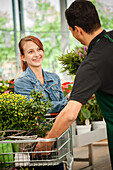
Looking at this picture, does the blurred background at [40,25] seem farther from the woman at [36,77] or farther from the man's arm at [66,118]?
the man's arm at [66,118]

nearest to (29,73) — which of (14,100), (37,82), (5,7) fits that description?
(37,82)

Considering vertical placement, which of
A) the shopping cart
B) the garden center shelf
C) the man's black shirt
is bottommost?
the shopping cart

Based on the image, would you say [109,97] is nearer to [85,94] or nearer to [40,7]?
[85,94]

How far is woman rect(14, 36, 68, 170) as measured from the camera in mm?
2370

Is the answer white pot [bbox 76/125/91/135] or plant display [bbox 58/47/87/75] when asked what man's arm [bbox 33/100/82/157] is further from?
plant display [bbox 58/47/87/75]

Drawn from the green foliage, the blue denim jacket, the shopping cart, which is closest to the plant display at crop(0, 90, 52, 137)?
the shopping cart

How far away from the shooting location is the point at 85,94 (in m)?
1.50

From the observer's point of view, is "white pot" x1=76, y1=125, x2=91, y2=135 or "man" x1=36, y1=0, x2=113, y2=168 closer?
"man" x1=36, y1=0, x2=113, y2=168

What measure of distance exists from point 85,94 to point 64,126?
0.18 meters

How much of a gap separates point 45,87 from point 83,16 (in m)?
0.94

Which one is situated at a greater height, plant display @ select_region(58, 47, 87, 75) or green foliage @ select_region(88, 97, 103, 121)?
plant display @ select_region(58, 47, 87, 75)

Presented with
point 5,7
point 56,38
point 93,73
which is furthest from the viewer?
point 56,38

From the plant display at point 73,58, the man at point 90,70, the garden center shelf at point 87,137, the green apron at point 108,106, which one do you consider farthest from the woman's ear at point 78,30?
the plant display at point 73,58

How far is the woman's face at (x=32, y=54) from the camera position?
8.35 feet
